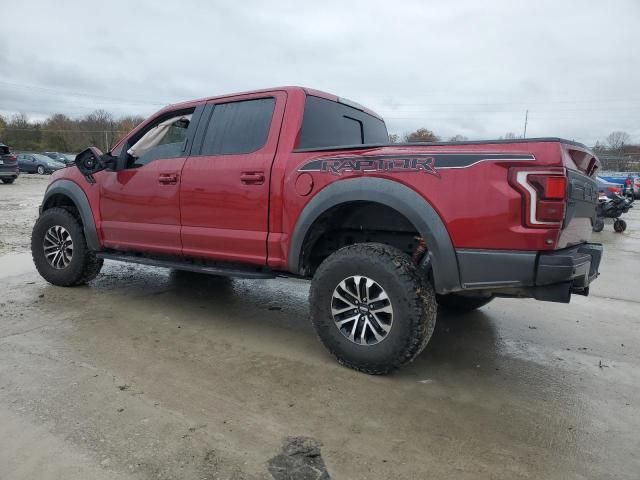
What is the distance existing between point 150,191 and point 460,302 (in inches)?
122

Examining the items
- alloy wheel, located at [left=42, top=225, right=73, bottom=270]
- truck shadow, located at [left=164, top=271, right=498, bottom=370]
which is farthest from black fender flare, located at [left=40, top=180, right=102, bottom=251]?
truck shadow, located at [left=164, top=271, right=498, bottom=370]

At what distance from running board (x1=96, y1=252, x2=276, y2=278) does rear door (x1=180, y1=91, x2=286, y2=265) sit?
0.31ft

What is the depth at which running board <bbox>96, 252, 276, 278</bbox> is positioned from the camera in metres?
3.72

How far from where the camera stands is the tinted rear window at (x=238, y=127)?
379cm

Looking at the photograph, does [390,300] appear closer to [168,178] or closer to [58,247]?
[168,178]

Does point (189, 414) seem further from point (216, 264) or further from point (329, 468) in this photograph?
point (216, 264)

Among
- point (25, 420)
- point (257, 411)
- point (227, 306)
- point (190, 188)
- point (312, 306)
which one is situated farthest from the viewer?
point (227, 306)

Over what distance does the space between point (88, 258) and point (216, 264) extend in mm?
1810

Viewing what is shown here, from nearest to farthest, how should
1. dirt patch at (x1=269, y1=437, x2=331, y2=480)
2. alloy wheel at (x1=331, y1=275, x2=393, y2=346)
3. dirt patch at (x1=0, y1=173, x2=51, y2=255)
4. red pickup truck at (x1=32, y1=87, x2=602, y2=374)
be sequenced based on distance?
dirt patch at (x1=269, y1=437, x2=331, y2=480), red pickup truck at (x1=32, y1=87, x2=602, y2=374), alloy wheel at (x1=331, y1=275, x2=393, y2=346), dirt patch at (x1=0, y1=173, x2=51, y2=255)

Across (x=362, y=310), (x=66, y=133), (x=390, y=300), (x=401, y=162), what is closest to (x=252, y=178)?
(x=401, y=162)

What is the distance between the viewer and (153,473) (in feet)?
6.97

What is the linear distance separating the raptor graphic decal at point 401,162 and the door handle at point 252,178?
350 millimetres

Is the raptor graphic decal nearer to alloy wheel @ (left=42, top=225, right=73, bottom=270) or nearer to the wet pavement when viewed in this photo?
the wet pavement

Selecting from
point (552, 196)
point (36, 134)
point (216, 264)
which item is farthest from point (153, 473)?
point (36, 134)
